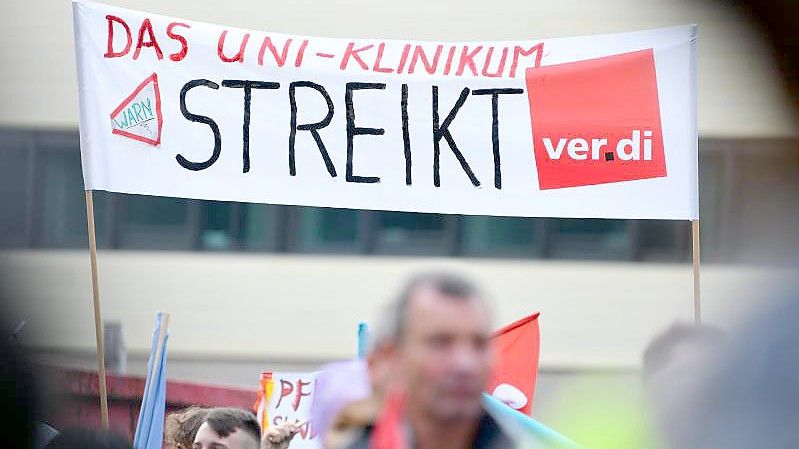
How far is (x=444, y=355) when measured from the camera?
1332 mm

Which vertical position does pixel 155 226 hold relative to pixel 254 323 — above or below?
above

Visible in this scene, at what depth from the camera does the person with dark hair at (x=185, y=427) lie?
12.0 ft

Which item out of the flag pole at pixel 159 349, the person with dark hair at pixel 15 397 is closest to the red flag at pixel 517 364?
the flag pole at pixel 159 349

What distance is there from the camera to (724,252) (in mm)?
10281

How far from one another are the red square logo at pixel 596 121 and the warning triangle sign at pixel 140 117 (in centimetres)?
110

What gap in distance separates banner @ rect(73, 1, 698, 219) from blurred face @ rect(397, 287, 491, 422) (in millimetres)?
3000

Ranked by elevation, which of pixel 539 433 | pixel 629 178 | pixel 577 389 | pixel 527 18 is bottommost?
pixel 577 389

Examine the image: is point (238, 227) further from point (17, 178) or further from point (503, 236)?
point (503, 236)

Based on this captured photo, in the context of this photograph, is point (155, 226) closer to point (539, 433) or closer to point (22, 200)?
point (22, 200)

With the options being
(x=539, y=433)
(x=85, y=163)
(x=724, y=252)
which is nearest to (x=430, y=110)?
(x=85, y=163)

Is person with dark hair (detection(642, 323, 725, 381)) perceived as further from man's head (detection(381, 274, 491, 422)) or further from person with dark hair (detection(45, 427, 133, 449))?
person with dark hair (detection(45, 427, 133, 449))

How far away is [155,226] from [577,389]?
3.40 metres

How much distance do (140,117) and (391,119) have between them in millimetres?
735

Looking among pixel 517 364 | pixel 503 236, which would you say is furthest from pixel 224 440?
pixel 503 236
